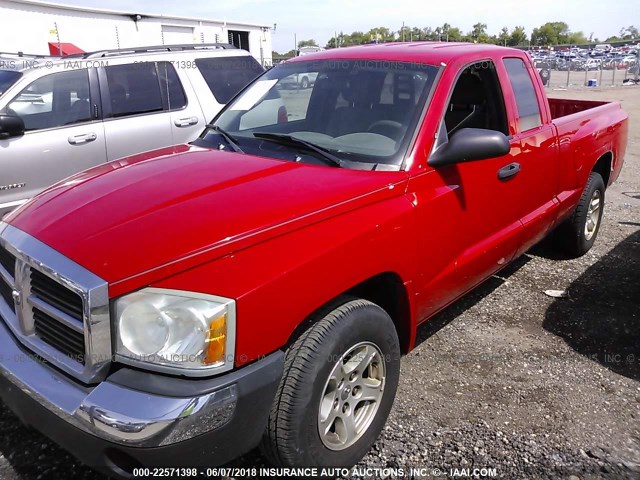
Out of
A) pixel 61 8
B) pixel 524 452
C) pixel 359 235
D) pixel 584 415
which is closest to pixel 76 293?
pixel 359 235

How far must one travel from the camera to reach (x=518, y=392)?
10.2 ft

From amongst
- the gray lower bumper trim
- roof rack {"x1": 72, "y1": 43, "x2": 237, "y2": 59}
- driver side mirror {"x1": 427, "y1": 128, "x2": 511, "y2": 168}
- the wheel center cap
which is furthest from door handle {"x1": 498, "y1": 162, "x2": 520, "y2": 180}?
roof rack {"x1": 72, "y1": 43, "x2": 237, "y2": 59}

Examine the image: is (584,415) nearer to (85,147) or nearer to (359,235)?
(359,235)

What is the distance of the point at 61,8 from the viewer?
18375 mm

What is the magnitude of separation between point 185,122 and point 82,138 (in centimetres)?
113

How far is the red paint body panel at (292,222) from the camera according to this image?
198 centimetres

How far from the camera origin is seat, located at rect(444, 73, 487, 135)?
144 inches

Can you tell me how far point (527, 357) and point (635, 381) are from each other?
603 millimetres

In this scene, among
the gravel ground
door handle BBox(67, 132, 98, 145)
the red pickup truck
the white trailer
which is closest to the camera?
the red pickup truck

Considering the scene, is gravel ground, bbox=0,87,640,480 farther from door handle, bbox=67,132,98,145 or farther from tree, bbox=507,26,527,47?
tree, bbox=507,26,527,47

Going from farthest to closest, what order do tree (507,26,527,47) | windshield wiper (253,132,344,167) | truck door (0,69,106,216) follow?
tree (507,26,527,47) → truck door (0,69,106,216) → windshield wiper (253,132,344,167)

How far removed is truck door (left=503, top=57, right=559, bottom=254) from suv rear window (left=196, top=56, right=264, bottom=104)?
3.35m

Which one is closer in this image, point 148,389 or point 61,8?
point 148,389

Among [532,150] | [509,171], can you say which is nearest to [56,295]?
[509,171]
